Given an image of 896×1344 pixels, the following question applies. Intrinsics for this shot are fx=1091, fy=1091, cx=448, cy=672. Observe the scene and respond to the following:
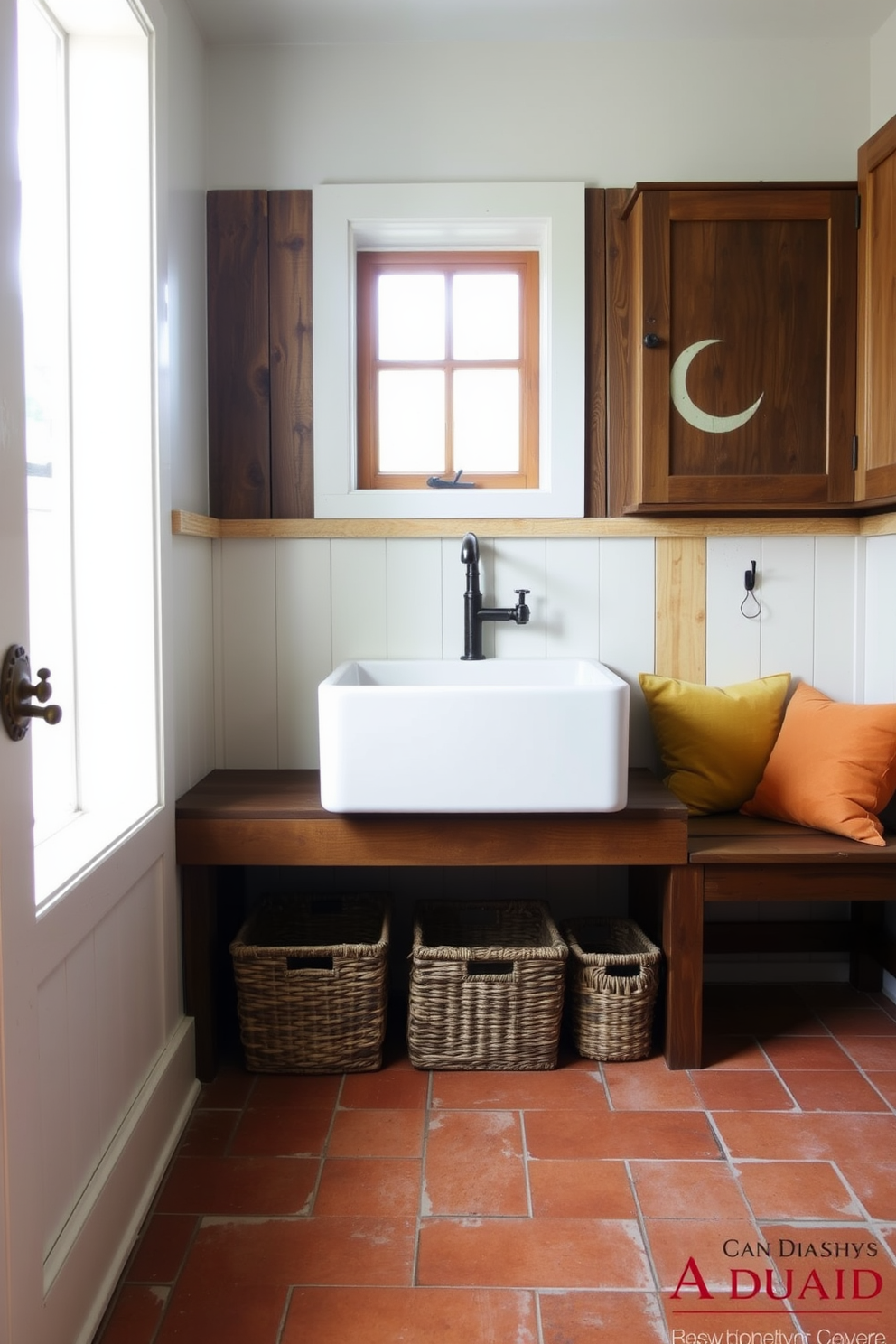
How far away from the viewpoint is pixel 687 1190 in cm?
205

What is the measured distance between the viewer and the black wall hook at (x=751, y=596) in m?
2.95

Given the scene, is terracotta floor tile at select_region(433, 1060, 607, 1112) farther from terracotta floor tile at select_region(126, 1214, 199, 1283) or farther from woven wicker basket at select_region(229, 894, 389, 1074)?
terracotta floor tile at select_region(126, 1214, 199, 1283)

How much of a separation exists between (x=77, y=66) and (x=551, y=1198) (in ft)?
7.86

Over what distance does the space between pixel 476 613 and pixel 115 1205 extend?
5.24ft

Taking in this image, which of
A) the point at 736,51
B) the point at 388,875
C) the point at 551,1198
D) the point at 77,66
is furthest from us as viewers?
the point at 388,875

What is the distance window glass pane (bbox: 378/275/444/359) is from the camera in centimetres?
307

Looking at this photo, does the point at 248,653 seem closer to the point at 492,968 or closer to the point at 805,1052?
the point at 492,968

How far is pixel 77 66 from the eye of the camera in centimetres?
220

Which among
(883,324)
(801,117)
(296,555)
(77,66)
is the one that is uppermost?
(801,117)

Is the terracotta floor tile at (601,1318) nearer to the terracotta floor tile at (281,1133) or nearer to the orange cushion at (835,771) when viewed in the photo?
the terracotta floor tile at (281,1133)

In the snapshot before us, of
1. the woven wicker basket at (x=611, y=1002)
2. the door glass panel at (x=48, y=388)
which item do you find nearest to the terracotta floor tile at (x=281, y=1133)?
the woven wicker basket at (x=611, y=1002)

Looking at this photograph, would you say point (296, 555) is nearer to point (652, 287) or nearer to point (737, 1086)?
point (652, 287)

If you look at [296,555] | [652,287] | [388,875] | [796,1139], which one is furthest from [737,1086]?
[652,287]

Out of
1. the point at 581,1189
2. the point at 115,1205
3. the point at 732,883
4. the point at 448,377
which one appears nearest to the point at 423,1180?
the point at 581,1189
